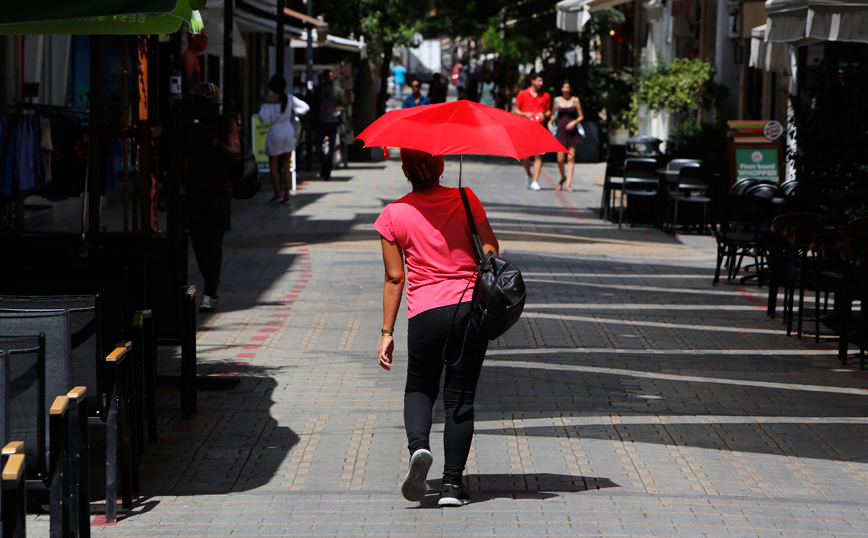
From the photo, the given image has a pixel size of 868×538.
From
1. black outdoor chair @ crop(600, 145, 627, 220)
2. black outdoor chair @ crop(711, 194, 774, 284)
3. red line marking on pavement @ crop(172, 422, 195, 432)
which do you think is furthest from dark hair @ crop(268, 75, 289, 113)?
red line marking on pavement @ crop(172, 422, 195, 432)

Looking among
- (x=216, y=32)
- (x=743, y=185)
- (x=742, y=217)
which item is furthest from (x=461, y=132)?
(x=216, y=32)

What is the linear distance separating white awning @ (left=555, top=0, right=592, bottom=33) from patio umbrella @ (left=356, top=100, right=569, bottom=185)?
17521 mm

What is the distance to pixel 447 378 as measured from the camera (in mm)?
5145

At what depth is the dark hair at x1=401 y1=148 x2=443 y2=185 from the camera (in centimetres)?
507

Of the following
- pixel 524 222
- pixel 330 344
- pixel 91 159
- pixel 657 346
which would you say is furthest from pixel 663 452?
pixel 524 222

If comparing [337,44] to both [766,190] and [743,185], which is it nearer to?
[743,185]

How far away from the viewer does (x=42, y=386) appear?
164 inches

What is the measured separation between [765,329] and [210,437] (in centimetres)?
510

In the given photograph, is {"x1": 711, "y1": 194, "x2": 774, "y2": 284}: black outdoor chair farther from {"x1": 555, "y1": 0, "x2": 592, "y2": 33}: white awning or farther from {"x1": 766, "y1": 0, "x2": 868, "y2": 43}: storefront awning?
{"x1": 555, "y1": 0, "x2": 592, "y2": 33}: white awning

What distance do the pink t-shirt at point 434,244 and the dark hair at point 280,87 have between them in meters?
13.5

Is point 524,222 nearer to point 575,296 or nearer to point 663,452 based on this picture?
point 575,296

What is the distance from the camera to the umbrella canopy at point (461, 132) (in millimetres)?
4965

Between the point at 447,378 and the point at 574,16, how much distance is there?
60.1ft

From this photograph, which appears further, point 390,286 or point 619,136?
point 619,136
